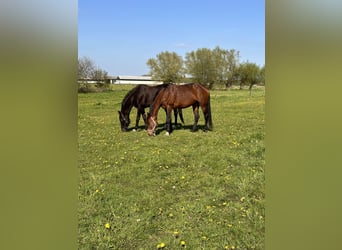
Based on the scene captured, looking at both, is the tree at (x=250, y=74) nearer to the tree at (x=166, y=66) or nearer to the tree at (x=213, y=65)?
the tree at (x=213, y=65)

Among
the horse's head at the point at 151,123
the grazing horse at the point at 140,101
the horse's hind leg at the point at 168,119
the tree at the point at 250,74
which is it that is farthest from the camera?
the horse's hind leg at the point at 168,119

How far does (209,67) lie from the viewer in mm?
1514

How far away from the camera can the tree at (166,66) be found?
1.50m

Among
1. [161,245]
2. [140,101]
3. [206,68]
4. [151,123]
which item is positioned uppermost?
[206,68]

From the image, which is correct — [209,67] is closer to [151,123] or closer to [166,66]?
[166,66]

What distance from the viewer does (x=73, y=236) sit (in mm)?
1146

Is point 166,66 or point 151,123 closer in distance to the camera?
point 166,66

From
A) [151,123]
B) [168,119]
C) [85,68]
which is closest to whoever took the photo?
[85,68]

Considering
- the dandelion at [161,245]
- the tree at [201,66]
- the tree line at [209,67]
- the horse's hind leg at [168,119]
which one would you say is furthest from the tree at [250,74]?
the horse's hind leg at [168,119]

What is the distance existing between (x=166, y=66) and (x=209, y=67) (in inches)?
8.7

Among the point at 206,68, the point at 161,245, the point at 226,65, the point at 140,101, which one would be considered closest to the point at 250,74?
the point at 226,65
